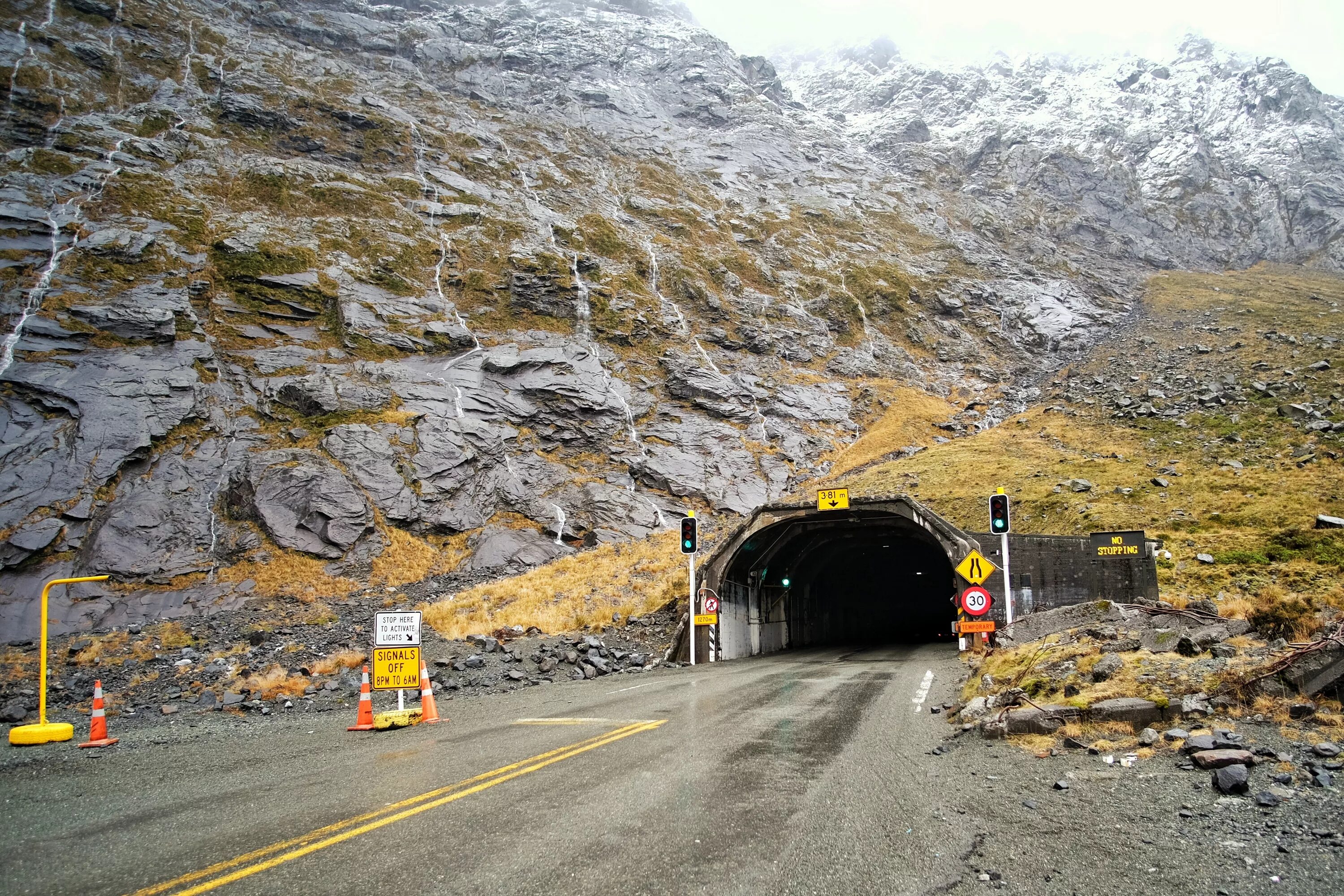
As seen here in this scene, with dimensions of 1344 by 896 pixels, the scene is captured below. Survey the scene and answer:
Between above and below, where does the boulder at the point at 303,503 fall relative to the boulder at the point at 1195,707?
above

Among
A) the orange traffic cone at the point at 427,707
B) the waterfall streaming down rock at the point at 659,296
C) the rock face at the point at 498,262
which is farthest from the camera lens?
the waterfall streaming down rock at the point at 659,296

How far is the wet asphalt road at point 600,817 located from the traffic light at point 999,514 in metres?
9.40

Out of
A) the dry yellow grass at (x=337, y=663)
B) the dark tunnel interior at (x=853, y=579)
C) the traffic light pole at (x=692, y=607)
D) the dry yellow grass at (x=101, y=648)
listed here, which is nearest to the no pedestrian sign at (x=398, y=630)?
the dry yellow grass at (x=337, y=663)

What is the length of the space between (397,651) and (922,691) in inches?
403

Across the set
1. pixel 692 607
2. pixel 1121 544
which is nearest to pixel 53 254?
pixel 692 607

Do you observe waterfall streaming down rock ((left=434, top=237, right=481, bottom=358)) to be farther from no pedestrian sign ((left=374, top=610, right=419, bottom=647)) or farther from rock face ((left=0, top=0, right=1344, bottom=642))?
no pedestrian sign ((left=374, top=610, right=419, bottom=647))

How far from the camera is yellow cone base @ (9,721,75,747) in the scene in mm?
10805

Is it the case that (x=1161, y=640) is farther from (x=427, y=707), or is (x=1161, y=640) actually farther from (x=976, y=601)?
(x=427, y=707)

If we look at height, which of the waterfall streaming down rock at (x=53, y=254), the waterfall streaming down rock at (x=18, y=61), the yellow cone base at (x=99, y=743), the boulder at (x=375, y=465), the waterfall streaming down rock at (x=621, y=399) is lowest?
the yellow cone base at (x=99, y=743)

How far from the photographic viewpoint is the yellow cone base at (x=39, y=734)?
1080 cm

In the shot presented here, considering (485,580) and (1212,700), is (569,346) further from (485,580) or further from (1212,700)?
(1212,700)

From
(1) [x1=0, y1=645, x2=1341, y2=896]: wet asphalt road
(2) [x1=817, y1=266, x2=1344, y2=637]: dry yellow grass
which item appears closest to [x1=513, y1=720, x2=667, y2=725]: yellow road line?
(1) [x1=0, y1=645, x2=1341, y2=896]: wet asphalt road

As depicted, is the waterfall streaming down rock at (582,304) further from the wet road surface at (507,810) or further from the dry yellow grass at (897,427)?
the wet road surface at (507,810)

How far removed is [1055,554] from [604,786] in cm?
2259
